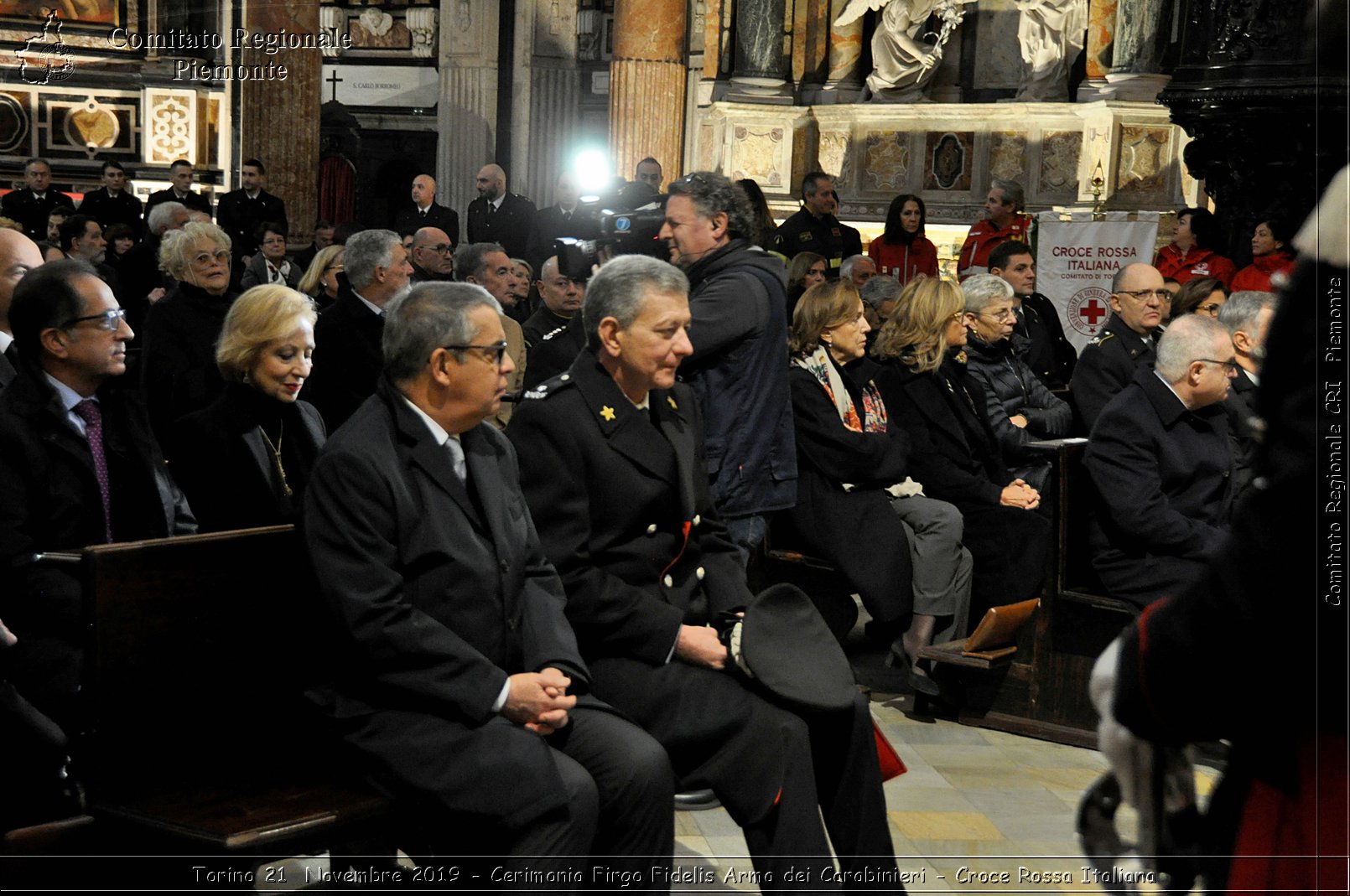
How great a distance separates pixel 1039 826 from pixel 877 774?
3.94ft

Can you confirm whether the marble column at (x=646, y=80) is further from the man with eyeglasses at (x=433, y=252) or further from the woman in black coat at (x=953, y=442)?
the woman in black coat at (x=953, y=442)

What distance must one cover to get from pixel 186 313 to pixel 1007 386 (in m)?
3.73

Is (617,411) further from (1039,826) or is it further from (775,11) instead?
(775,11)

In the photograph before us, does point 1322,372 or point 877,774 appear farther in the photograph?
point 877,774

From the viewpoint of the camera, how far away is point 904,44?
14.8 metres

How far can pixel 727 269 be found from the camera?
16.4 feet

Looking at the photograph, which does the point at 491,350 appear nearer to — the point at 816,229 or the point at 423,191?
the point at 816,229

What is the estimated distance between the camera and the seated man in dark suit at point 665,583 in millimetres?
3422

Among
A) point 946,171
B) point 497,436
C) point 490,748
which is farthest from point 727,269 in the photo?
point 946,171

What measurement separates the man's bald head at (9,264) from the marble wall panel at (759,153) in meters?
10.9

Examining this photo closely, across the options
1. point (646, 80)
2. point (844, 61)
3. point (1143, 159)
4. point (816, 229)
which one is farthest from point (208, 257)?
point (844, 61)

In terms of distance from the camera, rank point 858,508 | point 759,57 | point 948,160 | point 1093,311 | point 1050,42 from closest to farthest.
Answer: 1. point 858,508
2. point 1093,311
3. point 1050,42
4. point 948,160
5. point 759,57

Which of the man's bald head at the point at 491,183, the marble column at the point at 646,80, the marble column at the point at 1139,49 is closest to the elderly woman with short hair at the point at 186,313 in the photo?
the man's bald head at the point at 491,183

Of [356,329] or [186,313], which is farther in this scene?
[186,313]
